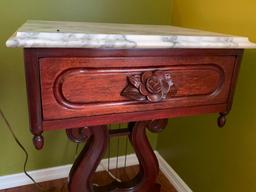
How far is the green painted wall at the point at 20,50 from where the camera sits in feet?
3.61

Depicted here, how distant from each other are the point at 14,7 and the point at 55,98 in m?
0.69

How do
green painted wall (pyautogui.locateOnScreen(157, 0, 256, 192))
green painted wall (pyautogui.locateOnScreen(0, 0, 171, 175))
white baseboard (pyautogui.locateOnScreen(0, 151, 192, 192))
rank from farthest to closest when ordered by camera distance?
white baseboard (pyautogui.locateOnScreen(0, 151, 192, 192)) → green painted wall (pyautogui.locateOnScreen(0, 0, 171, 175)) → green painted wall (pyautogui.locateOnScreen(157, 0, 256, 192))

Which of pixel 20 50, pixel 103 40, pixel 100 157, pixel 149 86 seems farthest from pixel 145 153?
pixel 20 50

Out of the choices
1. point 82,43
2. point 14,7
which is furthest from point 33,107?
point 14,7

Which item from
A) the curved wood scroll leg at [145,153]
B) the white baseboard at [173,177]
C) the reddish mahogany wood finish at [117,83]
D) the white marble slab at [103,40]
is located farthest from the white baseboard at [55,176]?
the white marble slab at [103,40]

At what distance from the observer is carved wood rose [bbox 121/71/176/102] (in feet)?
2.13

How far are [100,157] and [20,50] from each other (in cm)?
65

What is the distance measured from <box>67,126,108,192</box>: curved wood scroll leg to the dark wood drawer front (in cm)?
18

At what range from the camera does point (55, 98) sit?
23.5 inches

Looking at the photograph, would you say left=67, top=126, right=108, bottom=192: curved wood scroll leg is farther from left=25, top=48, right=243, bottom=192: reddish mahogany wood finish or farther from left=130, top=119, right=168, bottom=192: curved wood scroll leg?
left=130, top=119, right=168, bottom=192: curved wood scroll leg

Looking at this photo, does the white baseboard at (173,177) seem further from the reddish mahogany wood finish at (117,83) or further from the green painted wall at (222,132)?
the reddish mahogany wood finish at (117,83)

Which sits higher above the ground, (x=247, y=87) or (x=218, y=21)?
(x=218, y=21)

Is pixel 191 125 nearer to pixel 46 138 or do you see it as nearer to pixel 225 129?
pixel 225 129

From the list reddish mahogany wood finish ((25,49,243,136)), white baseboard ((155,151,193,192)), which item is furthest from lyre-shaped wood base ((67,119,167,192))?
white baseboard ((155,151,193,192))
